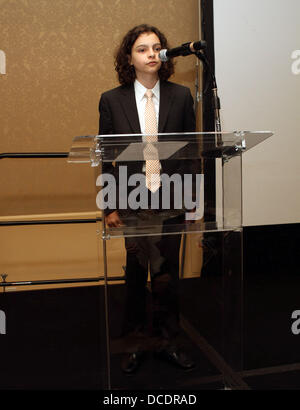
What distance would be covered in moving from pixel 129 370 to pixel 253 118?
5.90ft

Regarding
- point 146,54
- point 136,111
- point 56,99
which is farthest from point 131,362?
point 56,99

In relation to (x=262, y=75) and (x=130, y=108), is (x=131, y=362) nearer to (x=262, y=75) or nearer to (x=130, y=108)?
(x=130, y=108)

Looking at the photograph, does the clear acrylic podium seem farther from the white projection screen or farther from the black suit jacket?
the white projection screen

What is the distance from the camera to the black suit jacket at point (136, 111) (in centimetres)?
161

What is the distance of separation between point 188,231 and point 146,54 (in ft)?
2.72

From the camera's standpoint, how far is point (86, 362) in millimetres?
1646
